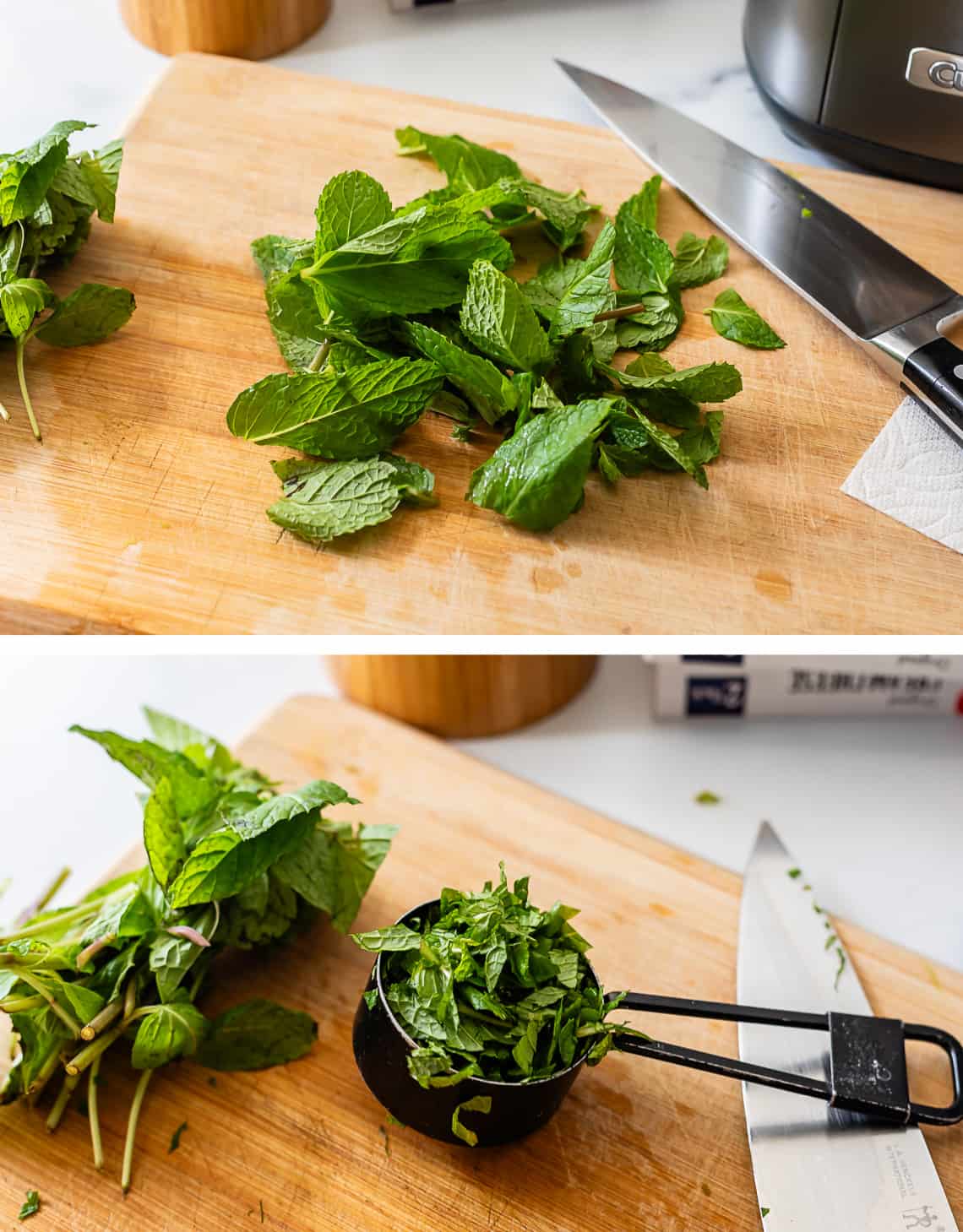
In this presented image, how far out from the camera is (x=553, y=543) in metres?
0.72

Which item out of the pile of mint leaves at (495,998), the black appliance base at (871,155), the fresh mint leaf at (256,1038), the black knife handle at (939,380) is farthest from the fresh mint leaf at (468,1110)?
the black appliance base at (871,155)

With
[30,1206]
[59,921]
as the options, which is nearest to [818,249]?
[59,921]

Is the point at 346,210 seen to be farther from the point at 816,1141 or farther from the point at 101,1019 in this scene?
the point at 816,1141

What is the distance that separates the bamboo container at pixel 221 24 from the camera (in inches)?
43.1

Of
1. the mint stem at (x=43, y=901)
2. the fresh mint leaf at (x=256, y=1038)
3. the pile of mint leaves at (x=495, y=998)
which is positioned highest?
the pile of mint leaves at (x=495, y=998)

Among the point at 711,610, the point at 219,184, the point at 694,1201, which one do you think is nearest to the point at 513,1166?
the point at 694,1201

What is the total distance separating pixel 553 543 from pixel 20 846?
573 mm

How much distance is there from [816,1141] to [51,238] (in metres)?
0.75

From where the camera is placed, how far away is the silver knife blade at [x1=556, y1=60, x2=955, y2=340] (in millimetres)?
836

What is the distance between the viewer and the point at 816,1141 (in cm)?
75

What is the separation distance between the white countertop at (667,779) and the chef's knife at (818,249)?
0.38 meters

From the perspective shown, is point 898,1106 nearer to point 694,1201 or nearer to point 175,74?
point 694,1201

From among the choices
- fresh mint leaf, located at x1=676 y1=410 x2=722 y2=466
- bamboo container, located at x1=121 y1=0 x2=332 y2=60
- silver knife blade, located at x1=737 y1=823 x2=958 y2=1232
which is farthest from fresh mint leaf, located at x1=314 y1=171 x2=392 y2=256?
silver knife blade, located at x1=737 y1=823 x2=958 y2=1232

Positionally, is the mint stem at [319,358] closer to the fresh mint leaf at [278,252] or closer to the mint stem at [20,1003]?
the fresh mint leaf at [278,252]
